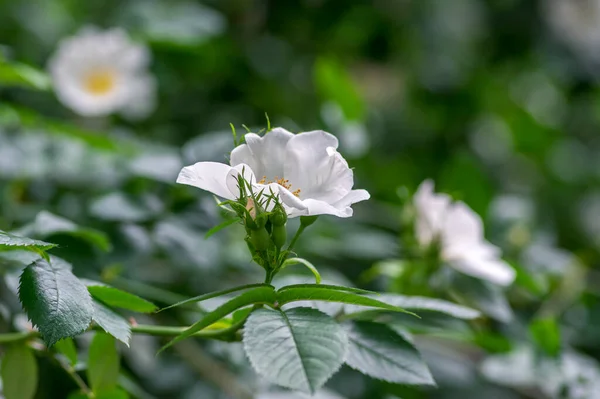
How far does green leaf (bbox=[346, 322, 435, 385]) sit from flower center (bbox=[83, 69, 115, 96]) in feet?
3.24

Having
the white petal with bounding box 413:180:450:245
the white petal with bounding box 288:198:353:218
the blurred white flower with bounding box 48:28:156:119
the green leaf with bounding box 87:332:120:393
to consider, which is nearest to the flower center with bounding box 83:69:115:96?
the blurred white flower with bounding box 48:28:156:119

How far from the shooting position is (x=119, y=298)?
58 centimetres

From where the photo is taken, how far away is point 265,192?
584 mm

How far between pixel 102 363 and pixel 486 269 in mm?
498

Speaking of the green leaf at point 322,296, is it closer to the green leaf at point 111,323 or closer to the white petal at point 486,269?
the green leaf at point 111,323

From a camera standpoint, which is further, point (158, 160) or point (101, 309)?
point (158, 160)

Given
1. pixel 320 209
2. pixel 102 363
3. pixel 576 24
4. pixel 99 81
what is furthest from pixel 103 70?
pixel 576 24

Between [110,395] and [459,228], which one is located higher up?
[459,228]

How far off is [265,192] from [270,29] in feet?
4.64

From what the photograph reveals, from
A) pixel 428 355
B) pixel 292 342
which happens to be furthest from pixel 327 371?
pixel 428 355

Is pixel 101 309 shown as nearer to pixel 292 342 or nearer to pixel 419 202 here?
pixel 292 342

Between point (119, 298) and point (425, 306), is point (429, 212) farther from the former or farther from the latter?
point (119, 298)

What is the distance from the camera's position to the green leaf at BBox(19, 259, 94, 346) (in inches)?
19.5

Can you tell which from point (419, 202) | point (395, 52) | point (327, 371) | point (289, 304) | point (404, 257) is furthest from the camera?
point (395, 52)
